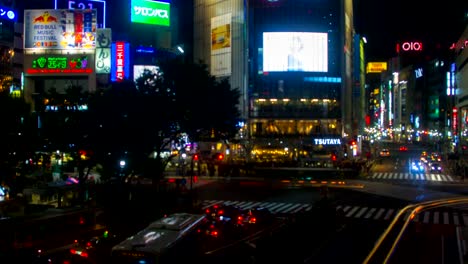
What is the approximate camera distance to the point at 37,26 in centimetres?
6134

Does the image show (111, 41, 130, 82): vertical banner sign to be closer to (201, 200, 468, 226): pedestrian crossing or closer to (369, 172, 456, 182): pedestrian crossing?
(201, 200, 468, 226): pedestrian crossing

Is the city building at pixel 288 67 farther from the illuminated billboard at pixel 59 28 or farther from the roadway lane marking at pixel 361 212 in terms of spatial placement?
the roadway lane marking at pixel 361 212

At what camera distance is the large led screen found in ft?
299

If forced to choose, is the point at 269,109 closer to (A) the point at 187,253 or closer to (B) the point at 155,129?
(B) the point at 155,129

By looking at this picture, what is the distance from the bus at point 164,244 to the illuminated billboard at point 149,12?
75.8m

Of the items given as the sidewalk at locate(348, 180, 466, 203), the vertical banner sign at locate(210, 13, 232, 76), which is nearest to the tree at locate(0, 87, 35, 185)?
the sidewalk at locate(348, 180, 466, 203)

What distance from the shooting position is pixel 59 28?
61281mm

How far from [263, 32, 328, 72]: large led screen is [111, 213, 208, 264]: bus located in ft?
240

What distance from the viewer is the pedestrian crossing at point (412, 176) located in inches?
2356

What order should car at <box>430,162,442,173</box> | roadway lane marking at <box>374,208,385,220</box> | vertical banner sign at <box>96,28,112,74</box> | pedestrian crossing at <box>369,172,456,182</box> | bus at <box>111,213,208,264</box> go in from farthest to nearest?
car at <box>430,162,442,173</box> → vertical banner sign at <box>96,28,112,74</box> → pedestrian crossing at <box>369,172,456,182</box> → roadway lane marking at <box>374,208,385,220</box> → bus at <box>111,213,208,264</box>

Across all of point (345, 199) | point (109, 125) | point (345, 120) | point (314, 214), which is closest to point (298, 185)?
Result: point (345, 199)

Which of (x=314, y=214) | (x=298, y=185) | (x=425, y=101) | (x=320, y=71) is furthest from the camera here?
(x=425, y=101)

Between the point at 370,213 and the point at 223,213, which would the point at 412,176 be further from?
the point at 223,213

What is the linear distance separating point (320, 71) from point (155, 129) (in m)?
59.1
